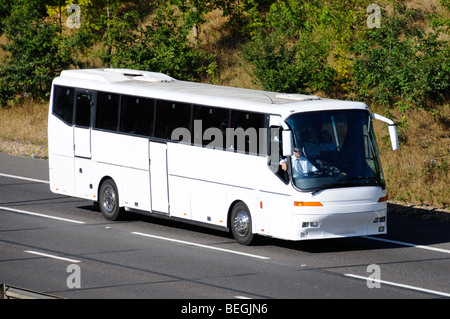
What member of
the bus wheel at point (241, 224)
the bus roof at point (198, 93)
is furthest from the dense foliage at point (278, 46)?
the bus wheel at point (241, 224)

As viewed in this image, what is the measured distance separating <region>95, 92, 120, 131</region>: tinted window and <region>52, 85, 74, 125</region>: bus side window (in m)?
0.94

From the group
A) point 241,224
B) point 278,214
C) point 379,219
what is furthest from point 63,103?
point 379,219

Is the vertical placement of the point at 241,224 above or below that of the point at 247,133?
below

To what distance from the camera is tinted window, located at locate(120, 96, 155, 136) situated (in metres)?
18.2

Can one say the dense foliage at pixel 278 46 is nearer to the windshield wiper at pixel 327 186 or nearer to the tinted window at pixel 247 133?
the tinted window at pixel 247 133

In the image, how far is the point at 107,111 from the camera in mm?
19156

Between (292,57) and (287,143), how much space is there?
13.6 metres

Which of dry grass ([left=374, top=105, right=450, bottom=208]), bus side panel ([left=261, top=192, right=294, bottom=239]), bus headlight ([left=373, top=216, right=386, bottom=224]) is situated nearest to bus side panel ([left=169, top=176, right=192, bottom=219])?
bus side panel ([left=261, top=192, right=294, bottom=239])

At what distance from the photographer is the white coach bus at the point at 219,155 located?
50.6 feet

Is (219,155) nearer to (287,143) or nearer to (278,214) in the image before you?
(278,214)

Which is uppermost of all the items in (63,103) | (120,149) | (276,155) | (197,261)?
(63,103)

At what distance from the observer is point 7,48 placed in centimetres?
3562
